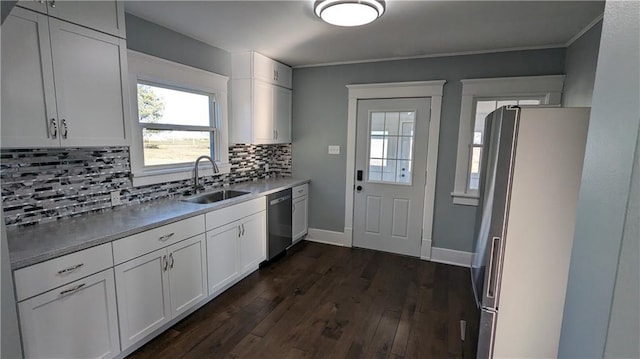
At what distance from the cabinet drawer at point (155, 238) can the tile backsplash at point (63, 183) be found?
1.89ft

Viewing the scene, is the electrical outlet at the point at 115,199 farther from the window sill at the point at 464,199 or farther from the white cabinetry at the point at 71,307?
the window sill at the point at 464,199

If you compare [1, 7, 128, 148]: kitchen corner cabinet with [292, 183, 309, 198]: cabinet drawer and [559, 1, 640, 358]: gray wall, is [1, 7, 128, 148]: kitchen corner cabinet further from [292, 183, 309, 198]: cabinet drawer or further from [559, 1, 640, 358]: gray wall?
[559, 1, 640, 358]: gray wall

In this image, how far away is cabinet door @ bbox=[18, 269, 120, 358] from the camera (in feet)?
4.94

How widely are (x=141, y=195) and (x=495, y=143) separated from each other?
8.73ft

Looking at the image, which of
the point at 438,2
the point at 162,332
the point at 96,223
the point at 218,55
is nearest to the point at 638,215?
the point at 438,2

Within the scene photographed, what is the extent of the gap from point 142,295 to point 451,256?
3165 mm

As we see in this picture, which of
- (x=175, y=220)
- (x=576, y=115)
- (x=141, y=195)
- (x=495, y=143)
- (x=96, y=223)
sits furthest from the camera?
(x=141, y=195)

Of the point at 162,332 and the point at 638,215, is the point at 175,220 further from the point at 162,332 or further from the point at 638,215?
the point at 638,215

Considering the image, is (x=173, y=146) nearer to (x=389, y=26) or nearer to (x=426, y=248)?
(x=389, y=26)

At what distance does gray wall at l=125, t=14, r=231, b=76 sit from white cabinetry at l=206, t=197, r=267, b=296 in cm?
146

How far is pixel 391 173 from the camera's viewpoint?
149 inches

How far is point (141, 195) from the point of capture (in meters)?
2.60

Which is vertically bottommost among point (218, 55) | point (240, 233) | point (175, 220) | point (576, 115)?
point (240, 233)

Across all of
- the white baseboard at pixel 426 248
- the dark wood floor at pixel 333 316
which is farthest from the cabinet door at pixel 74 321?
the white baseboard at pixel 426 248
